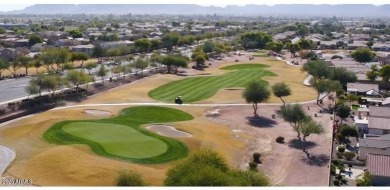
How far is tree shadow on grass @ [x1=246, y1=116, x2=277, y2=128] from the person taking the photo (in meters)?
62.1

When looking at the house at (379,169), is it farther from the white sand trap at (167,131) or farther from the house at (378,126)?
the white sand trap at (167,131)

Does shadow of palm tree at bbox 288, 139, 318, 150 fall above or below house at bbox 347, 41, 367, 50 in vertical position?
below

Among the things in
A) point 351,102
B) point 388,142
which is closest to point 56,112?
point 388,142

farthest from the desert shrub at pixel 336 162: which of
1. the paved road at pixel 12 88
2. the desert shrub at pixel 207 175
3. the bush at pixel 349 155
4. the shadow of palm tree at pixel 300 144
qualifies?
the paved road at pixel 12 88

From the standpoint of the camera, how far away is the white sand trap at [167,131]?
54906mm

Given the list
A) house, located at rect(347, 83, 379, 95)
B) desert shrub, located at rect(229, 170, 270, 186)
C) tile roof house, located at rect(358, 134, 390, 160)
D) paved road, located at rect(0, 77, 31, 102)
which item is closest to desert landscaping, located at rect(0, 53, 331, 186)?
tile roof house, located at rect(358, 134, 390, 160)

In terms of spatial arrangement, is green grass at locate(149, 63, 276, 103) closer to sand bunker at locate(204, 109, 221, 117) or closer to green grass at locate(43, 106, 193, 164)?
sand bunker at locate(204, 109, 221, 117)

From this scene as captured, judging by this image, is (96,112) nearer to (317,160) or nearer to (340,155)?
(317,160)

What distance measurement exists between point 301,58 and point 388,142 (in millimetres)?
96475

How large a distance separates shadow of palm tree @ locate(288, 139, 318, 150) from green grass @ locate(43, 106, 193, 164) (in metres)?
13.8

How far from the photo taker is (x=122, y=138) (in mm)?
51500

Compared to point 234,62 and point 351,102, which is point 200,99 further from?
point 234,62

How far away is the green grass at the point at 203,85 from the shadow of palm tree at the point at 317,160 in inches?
1267

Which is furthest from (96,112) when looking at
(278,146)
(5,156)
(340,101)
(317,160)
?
(340,101)
